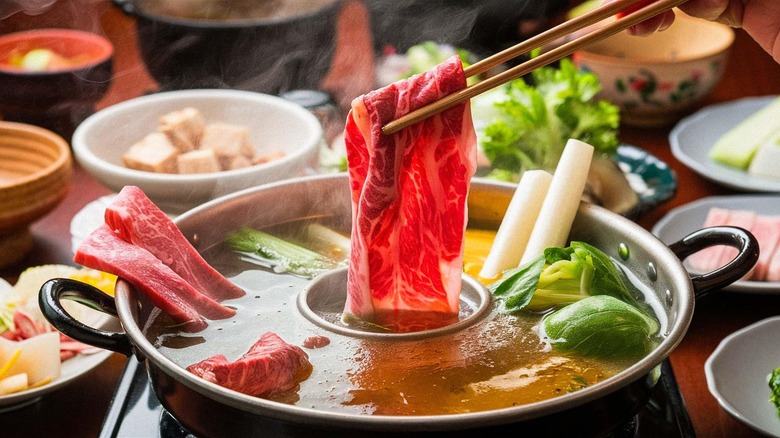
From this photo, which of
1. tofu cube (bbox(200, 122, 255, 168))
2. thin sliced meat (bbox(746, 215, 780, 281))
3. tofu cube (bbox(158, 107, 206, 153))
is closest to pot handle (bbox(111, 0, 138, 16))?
tofu cube (bbox(158, 107, 206, 153))

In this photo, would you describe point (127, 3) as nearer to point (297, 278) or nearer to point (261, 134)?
point (261, 134)

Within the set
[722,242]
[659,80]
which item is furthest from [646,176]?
[722,242]

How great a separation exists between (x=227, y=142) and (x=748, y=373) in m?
1.49

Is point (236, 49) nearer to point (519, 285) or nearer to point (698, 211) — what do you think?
point (698, 211)

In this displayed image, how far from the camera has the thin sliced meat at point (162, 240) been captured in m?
1.72

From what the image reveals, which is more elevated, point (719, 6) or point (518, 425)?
point (719, 6)

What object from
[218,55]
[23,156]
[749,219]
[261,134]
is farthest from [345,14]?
[749,219]

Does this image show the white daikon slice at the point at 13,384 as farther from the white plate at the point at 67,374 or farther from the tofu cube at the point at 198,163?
the tofu cube at the point at 198,163

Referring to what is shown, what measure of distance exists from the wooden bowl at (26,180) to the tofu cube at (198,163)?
308 millimetres

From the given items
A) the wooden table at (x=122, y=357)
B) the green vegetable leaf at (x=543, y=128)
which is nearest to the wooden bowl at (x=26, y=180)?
the wooden table at (x=122, y=357)

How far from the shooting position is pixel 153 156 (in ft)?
8.18

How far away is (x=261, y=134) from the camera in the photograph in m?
2.85

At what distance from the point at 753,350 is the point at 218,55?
78.8 inches

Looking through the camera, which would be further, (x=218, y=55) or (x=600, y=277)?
(x=218, y=55)
